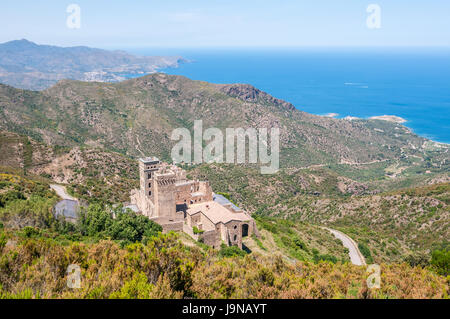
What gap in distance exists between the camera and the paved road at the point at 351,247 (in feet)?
141

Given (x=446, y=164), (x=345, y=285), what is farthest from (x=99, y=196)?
(x=446, y=164)

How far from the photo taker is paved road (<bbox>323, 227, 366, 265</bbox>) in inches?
1695

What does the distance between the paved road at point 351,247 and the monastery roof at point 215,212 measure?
1675 cm

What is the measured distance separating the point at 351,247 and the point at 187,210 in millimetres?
26097

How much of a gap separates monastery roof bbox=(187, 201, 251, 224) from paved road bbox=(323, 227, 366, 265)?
1675 centimetres

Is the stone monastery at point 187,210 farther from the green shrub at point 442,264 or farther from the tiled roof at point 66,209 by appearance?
the green shrub at point 442,264

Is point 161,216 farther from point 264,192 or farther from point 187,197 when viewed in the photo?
point 264,192

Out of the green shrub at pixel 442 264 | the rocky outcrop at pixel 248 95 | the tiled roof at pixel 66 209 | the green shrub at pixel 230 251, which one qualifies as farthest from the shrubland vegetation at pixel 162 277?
the rocky outcrop at pixel 248 95

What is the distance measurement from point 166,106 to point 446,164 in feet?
419

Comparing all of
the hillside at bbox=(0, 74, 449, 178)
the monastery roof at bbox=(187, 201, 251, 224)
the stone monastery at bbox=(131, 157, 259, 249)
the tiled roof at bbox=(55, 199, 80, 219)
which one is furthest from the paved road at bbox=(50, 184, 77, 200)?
the hillside at bbox=(0, 74, 449, 178)

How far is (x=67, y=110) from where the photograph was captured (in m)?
132

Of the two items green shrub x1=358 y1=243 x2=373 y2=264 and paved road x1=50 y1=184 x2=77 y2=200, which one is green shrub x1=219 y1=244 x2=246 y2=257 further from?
paved road x1=50 y1=184 x2=77 y2=200

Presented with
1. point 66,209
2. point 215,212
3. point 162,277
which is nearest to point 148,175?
point 215,212

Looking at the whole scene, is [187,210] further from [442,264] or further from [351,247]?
[442,264]
